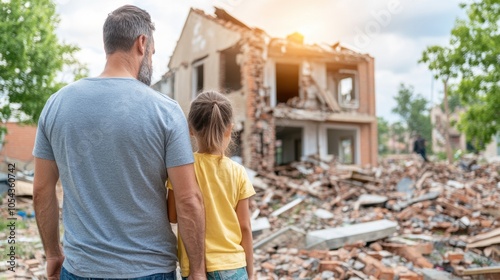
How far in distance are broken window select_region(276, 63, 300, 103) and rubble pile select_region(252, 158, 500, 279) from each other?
5422mm

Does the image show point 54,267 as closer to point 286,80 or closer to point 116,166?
point 116,166

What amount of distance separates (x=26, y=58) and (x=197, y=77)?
926 cm

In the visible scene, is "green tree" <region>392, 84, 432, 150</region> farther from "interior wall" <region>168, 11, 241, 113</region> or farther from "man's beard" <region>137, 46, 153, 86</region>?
"man's beard" <region>137, 46, 153, 86</region>

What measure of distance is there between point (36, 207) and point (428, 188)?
1184cm

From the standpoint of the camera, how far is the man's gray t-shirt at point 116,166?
161cm

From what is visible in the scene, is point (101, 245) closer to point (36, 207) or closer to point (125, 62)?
point (36, 207)

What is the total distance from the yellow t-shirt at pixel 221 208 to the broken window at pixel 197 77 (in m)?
17.1

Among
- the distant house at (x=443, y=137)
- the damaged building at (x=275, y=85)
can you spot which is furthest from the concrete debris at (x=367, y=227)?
the distant house at (x=443, y=137)

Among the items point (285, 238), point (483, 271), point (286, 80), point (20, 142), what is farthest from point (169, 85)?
point (483, 271)

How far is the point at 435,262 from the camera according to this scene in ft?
20.3

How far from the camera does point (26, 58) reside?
11031 millimetres

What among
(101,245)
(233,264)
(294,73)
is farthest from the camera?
(294,73)

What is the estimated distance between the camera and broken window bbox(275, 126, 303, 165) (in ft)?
69.8

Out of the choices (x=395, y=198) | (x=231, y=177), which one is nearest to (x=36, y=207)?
(x=231, y=177)
